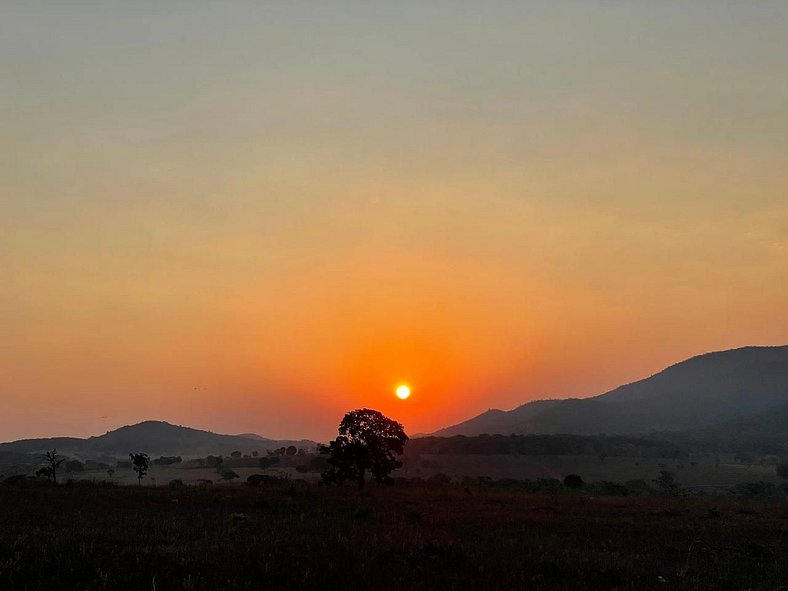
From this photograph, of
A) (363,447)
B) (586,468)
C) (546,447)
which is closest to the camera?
(363,447)

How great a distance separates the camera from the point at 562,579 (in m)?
12.3

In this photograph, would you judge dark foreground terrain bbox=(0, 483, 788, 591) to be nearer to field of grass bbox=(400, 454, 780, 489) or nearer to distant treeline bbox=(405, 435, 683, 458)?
field of grass bbox=(400, 454, 780, 489)

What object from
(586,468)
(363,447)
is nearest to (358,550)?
(363,447)

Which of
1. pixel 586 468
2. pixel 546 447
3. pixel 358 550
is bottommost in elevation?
pixel 586 468

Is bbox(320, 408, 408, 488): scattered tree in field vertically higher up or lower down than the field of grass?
higher up

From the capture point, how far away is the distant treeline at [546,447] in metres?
161

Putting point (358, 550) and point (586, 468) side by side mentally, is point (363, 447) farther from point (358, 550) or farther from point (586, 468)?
point (586, 468)

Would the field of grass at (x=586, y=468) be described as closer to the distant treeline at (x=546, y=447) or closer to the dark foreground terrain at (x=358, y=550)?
the distant treeline at (x=546, y=447)

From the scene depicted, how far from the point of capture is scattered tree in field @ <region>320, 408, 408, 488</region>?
153 ft

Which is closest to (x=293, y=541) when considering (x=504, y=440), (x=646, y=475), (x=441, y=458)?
(x=646, y=475)

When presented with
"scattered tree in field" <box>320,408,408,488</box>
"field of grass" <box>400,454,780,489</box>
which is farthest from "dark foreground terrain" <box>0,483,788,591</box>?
"field of grass" <box>400,454,780,489</box>

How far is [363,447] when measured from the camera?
46.9 meters

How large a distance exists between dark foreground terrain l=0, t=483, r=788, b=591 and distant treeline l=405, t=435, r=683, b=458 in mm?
Answer: 139439

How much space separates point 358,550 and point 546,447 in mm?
163355
